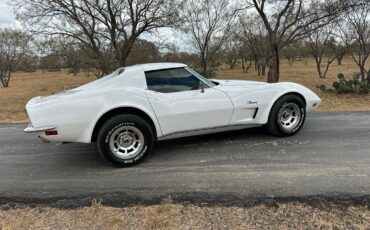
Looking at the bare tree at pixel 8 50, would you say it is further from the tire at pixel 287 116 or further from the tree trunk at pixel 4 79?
the tire at pixel 287 116

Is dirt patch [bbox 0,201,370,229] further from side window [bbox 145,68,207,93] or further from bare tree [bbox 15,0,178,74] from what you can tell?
bare tree [bbox 15,0,178,74]

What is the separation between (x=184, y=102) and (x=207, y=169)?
3.31 ft

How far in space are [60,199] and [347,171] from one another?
324cm

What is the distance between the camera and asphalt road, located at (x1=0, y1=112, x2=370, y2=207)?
348cm

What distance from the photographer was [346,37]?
19.0 metres

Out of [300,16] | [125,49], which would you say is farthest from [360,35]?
[125,49]

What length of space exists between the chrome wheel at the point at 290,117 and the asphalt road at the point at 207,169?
0.22m

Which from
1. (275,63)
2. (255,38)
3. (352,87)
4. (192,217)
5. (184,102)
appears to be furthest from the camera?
(255,38)

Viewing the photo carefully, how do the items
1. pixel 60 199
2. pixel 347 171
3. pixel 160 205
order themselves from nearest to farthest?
pixel 160 205, pixel 60 199, pixel 347 171

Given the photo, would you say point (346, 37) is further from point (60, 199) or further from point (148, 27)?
point (60, 199)

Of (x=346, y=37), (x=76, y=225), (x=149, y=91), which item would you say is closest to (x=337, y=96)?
(x=346, y=37)

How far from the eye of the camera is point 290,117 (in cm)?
536

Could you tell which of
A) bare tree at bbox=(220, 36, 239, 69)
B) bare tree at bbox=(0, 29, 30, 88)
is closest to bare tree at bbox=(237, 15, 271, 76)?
bare tree at bbox=(220, 36, 239, 69)

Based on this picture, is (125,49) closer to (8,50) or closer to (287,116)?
(287,116)
